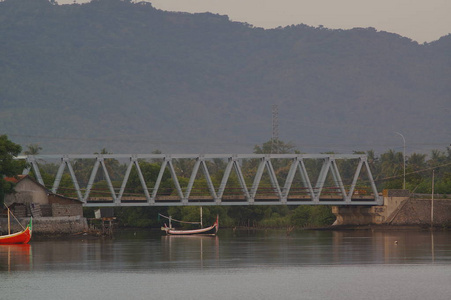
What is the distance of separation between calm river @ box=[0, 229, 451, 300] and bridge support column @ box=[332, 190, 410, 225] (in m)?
29.5

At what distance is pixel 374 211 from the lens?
4663 inches


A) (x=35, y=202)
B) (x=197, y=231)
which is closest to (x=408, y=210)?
(x=197, y=231)

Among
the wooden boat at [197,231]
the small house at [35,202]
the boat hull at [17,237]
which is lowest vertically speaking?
the wooden boat at [197,231]

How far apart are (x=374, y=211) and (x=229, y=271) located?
6339cm

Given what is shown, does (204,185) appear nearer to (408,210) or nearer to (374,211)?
(374,211)

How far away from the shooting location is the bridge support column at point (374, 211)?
115 meters

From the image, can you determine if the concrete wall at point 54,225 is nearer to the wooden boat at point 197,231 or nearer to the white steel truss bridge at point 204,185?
the white steel truss bridge at point 204,185

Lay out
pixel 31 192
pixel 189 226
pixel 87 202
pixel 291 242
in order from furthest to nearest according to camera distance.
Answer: pixel 189 226 → pixel 87 202 → pixel 31 192 → pixel 291 242

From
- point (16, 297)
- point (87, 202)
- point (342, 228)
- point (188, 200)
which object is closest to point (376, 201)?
point (342, 228)

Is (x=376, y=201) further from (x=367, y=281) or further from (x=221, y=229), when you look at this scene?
(x=367, y=281)

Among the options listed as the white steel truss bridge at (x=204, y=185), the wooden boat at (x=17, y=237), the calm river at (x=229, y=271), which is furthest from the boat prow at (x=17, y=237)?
the white steel truss bridge at (x=204, y=185)

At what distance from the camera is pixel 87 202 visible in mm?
110438

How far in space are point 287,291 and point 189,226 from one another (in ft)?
269

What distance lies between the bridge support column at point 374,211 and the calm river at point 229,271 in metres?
29.5
